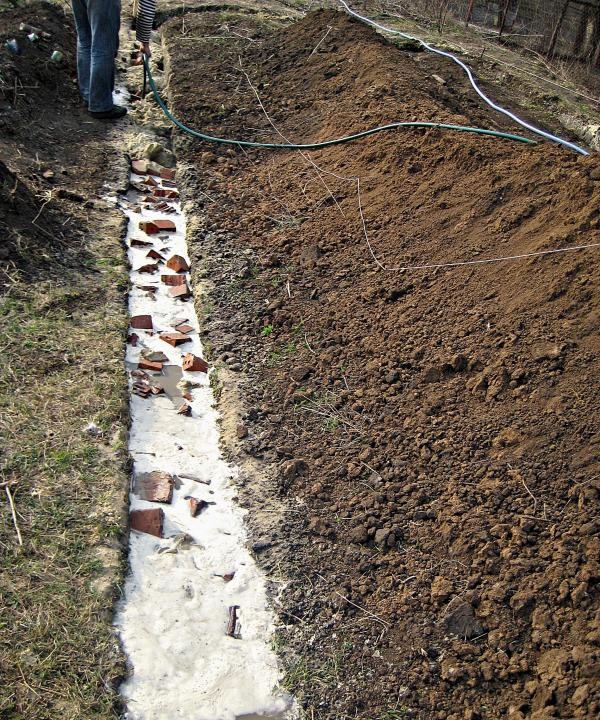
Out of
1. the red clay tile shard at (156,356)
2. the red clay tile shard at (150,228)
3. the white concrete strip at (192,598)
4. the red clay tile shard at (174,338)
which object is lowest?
the white concrete strip at (192,598)

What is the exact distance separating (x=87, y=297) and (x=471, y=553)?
10.1ft

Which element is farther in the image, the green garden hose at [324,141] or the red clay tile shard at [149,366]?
the green garden hose at [324,141]

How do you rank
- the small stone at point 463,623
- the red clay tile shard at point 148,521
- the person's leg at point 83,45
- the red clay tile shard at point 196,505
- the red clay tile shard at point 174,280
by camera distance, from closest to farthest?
the small stone at point 463,623
the red clay tile shard at point 148,521
the red clay tile shard at point 196,505
the red clay tile shard at point 174,280
the person's leg at point 83,45

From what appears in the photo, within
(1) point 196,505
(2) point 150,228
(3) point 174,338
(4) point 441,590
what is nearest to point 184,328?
(3) point 174,338

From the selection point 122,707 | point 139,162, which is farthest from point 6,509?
point 139,162

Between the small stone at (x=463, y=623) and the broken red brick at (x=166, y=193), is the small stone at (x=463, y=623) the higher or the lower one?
the lower one

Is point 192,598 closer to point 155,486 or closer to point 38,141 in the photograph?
point 155,486

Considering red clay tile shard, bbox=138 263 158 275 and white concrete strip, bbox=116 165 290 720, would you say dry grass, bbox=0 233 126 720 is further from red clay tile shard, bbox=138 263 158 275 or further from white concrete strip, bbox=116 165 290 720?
red clay tile shard, bbox=138 263 158 275

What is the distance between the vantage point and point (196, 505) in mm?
3736

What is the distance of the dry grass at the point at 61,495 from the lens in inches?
110

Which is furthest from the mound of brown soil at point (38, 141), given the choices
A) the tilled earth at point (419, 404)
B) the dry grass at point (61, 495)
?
the tilled earth at point (419, 404)

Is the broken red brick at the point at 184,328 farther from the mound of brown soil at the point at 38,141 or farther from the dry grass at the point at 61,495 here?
the mound of brown soil at the point at 38,141

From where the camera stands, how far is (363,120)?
637cm

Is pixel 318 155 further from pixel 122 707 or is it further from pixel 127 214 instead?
pixel 122 707
